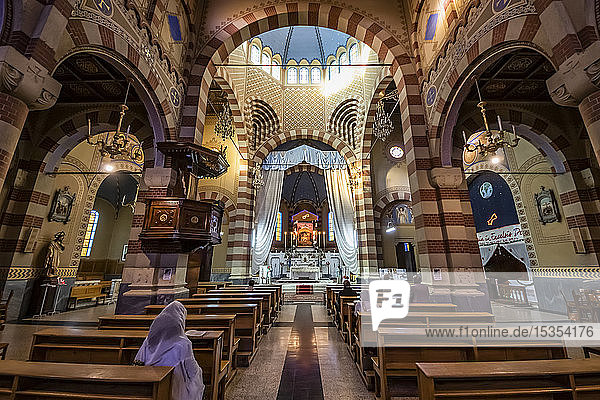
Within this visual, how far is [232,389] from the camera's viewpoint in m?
2.87

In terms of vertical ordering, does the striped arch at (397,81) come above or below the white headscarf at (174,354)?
above

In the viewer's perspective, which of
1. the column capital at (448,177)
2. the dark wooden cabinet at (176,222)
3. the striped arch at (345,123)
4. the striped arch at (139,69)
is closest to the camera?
the striped arch at (139,69)

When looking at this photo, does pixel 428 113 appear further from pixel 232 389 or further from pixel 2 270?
pixel 2 270

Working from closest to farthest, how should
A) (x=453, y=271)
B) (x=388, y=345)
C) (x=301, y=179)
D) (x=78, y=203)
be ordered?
1. (x=388, y=345)
2. (x=453, y=271)
3. (x=78, y=203)
4. (x=301, y=179)

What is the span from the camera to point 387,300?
348cm

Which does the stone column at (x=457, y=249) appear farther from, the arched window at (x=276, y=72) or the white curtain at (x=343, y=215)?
the arched window at (x=276, y=72)

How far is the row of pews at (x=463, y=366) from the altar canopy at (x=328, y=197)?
7998 millimetres

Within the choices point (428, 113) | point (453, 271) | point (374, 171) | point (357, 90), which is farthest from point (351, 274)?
point (357, 90)

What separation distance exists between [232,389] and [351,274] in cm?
948

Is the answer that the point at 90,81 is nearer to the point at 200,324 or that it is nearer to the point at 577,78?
the point at 200,324

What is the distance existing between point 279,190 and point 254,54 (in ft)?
21.7

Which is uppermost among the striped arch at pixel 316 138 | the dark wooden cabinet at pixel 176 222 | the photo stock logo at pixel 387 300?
the striped arch at pixel 316 138

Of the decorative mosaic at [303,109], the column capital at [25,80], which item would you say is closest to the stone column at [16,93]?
the column capital at [25,80]

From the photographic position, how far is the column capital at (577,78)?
2.56 metres
